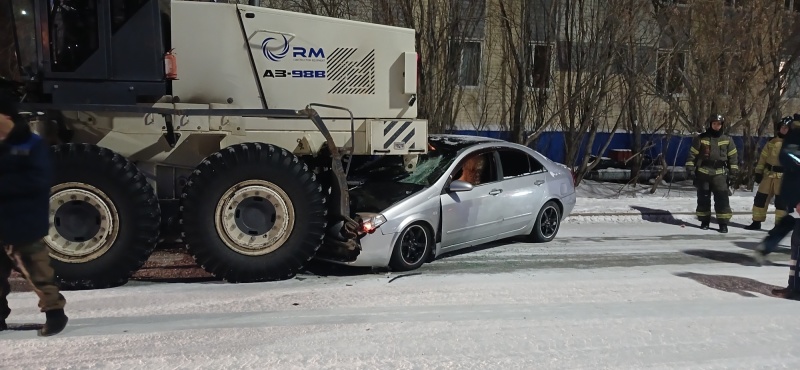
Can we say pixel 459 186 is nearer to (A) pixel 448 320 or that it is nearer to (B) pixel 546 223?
(B) pixel 546 223

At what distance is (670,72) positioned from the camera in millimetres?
13688

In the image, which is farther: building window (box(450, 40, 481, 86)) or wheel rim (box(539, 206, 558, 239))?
→ building window (box(450, 40, 481, 86))

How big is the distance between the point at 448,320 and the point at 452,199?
2.16 meters

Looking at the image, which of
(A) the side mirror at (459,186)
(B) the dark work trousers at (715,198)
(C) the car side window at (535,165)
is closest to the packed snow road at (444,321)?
(A) the side mirror at (459,186)

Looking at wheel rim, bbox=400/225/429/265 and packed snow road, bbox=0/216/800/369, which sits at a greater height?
wheel rim, bbox=400/225/429/265

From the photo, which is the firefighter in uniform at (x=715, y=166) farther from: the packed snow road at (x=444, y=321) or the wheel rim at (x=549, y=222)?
the wheel rim at (x=549, y=222)

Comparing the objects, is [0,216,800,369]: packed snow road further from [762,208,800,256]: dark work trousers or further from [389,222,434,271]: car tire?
[762,208,800,256]: dark work trousers

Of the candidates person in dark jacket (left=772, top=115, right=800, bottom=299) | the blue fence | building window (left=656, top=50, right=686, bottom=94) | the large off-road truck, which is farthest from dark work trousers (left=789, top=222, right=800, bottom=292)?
building window (left=656, top=50, right=686, bottom=94)

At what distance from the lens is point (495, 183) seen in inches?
297

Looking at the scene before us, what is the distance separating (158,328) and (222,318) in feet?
1.59

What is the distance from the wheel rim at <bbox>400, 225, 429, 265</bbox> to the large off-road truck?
→ 61cm

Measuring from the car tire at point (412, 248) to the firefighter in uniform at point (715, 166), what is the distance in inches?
211

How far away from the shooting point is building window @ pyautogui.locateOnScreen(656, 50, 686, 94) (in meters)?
13.4

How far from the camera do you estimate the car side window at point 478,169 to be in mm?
7411
